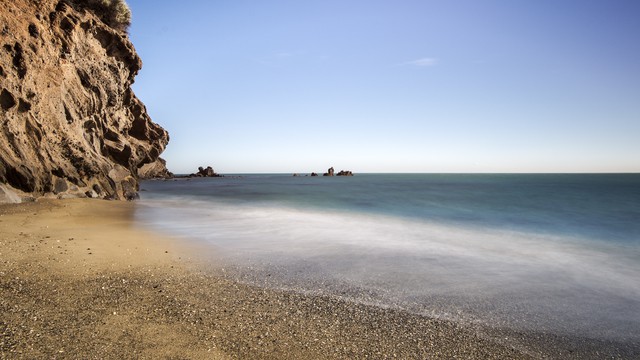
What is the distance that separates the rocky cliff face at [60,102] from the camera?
15.1 m

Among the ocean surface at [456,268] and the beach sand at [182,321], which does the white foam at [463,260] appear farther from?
the beach sand at [182,321]

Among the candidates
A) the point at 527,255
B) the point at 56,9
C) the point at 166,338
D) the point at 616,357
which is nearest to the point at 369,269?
the point at 616,357

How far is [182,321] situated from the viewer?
4566 millimetres

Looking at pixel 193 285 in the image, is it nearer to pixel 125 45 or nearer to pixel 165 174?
pixel 125 45

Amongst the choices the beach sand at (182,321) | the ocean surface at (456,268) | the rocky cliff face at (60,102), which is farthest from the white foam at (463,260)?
the rocky cliff face at (60,102)

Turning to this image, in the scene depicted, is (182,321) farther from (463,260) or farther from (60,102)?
(60,102)

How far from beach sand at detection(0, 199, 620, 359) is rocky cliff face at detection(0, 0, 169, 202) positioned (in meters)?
11.1

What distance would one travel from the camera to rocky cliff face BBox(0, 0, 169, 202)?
15094 mm

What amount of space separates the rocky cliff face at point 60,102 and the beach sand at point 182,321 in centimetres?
1109

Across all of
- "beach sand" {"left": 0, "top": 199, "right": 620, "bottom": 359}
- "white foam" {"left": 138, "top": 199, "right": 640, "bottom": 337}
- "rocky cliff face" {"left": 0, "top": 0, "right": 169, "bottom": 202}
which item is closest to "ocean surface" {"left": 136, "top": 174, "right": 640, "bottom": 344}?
"white foam" {"left": 138, "top": 199, "right": 640, "bottom": 337}

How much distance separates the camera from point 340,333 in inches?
179

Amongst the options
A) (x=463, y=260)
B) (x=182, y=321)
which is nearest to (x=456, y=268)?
(x=463, y=260)

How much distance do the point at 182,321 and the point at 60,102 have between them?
67.0 feet

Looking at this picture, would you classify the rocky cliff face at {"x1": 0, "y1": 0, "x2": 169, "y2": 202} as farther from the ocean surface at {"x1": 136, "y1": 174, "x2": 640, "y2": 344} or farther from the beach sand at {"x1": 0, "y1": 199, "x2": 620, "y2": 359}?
the beach sand at {"x1": 0, "y1": 199, "x2": 620, "y2": 359}
